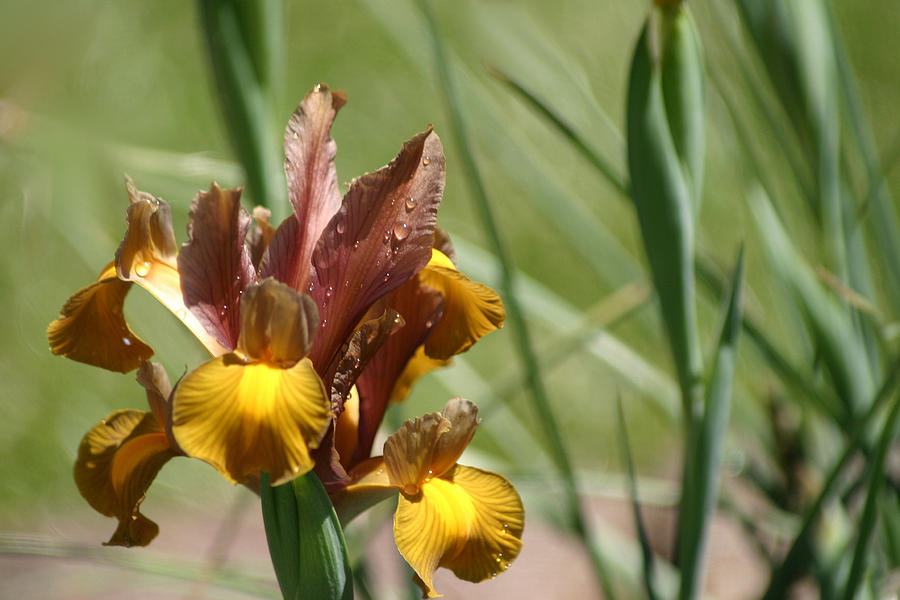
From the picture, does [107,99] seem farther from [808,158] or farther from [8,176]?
[808,158]

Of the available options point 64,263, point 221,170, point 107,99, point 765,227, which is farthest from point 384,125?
point 765,227

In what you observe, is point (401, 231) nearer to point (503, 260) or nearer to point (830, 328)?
point (503, 260)

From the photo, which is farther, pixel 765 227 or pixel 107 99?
pixel 107 99

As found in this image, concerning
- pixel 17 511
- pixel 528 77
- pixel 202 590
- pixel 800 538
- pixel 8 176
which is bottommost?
pixel 17 511

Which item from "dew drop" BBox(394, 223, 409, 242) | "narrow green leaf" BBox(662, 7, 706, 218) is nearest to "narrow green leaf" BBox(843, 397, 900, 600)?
"narrow green leaf" BBox(662, 7, 706, 218)

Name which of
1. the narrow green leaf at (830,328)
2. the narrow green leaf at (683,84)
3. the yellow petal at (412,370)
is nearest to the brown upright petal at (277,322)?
the yellow petal at (412,370)

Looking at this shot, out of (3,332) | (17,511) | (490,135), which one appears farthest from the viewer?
(3,332)

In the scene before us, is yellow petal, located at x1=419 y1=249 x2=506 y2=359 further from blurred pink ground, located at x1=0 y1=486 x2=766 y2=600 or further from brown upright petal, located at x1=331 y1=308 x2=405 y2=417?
blurred pink ground, located at x1=0 y1=486 x2=766 y2=600

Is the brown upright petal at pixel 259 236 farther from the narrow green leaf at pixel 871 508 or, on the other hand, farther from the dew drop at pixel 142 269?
the narrow green leaf at pixel 871 508
